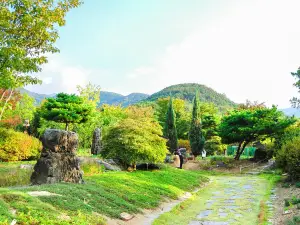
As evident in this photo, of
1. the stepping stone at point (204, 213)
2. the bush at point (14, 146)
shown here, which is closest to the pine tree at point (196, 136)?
the bush at point (14, 146)

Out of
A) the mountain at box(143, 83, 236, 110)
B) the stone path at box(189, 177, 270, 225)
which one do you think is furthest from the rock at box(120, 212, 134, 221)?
the mountain at box(143, 83, 236, 110)

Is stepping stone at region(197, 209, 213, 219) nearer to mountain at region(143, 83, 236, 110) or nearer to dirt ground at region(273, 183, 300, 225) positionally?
dirt ground at region(273, 183, 300, 225)

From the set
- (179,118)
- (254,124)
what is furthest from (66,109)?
(179,118)

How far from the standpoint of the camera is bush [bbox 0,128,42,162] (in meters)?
15.2

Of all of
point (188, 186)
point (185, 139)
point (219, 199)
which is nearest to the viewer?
point (219, 199)

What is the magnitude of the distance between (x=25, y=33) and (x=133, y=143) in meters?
6.92

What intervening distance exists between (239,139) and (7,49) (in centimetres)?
2026

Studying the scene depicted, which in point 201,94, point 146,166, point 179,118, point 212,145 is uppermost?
point 201,94

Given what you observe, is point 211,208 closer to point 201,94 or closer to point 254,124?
point 254,124

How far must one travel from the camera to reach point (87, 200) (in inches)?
291

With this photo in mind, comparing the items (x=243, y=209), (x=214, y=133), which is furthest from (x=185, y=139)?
(x=243, y=209)

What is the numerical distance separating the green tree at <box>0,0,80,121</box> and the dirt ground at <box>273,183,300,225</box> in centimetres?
767

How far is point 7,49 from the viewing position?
7.93m

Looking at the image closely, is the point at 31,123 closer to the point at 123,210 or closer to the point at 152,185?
the point at 152,185
